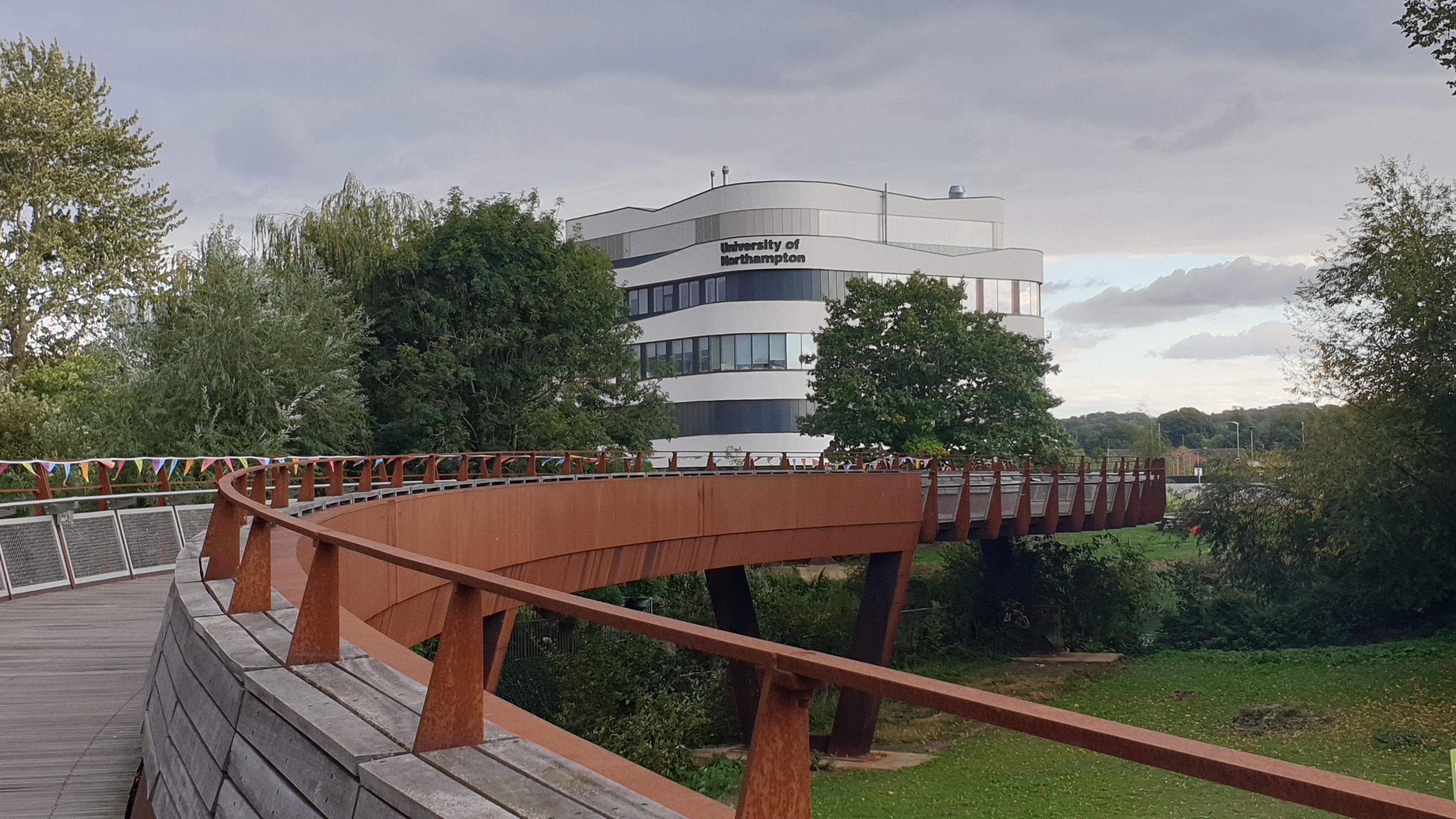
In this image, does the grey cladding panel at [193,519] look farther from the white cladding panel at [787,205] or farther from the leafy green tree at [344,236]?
the white cladding panel at [787,205]

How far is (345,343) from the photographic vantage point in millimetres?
34844

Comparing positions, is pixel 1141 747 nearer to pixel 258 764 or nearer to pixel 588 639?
pixel 258 764

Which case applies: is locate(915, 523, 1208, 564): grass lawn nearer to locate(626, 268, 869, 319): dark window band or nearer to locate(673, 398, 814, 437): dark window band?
locate(673, 398, 814, 437): dark window band

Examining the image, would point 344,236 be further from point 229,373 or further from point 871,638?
point 871,638

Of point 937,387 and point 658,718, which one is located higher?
point 937,387

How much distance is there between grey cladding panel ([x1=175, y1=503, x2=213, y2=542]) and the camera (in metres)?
18.6

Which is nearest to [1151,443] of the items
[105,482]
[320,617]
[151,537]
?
[151,537]

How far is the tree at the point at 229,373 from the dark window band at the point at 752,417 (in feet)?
108

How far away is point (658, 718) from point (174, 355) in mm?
18116

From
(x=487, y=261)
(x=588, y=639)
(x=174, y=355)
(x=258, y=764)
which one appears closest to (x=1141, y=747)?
(x=258, y=764)

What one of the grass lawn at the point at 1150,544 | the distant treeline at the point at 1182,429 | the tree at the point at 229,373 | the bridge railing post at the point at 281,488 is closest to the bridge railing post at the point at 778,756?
the bridge railing post at the point at 281,488

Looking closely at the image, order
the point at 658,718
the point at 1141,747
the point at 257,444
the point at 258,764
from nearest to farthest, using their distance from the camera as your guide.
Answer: the point at 1141,747 < the point at 258,764 < the point at 658,718 < the point at 257,444

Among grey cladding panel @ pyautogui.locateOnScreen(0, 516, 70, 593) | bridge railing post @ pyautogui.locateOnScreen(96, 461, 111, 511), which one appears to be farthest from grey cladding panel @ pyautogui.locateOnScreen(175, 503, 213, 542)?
grey cladding panel @ pyautogui.locateOnScreen(0, 516, 70, 593)

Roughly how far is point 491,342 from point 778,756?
37880 millimetres
